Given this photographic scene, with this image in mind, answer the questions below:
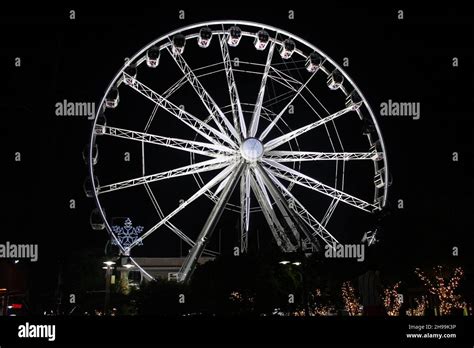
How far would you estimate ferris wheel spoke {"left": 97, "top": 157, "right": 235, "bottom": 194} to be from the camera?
97.1 feet

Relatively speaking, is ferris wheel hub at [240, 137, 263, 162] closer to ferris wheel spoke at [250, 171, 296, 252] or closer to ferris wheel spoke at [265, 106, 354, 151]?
ferris wheel spoke at [265, 106, 354, 151]

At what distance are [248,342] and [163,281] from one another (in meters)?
24.9

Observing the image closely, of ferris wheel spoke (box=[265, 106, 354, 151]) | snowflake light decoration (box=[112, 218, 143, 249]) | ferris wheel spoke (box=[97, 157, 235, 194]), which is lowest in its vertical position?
snowflake light decoration (box=[112, 218, 143, 249])

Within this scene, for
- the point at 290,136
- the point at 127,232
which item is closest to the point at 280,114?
the point at 290,136

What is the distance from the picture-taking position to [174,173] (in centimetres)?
3014

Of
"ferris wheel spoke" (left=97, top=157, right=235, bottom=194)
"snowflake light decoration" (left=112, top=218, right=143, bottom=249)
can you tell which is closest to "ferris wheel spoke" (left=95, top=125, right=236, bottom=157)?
"ferris wheel spoke" (left=97, top=157, right=235, bottom=194)

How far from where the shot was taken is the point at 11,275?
42.4 meters

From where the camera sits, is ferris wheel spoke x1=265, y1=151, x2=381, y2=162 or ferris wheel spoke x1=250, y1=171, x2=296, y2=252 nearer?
ferris wheel spoke x1=265, y1=151, x2=381, y2=162

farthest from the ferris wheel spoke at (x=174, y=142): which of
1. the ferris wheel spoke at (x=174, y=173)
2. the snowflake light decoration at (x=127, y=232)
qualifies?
the snowflake light decoration at (x=127, y=232)

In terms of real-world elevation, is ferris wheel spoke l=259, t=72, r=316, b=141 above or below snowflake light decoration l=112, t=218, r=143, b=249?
above

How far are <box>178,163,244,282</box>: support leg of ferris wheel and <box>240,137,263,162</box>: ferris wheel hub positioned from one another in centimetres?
79

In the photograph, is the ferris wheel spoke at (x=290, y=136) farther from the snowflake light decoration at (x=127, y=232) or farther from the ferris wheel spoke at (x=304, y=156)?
the snowflake light decoration at (x=127, y=232)

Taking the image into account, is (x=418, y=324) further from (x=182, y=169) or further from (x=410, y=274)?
(x=410, y=274)

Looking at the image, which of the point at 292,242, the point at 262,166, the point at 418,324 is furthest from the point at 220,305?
the point at 418,324
